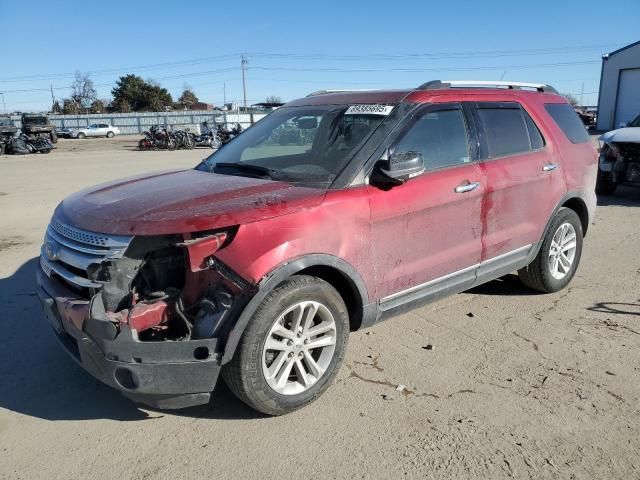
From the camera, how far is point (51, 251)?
3277mm

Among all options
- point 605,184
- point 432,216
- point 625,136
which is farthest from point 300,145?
point 605,184

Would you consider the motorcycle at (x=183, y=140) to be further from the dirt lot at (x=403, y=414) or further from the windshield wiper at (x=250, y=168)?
the windshield wiper at (x=250, y=168)

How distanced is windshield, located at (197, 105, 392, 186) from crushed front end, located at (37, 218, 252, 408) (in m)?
0.94

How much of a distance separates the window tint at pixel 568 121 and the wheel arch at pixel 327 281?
2.87 metres

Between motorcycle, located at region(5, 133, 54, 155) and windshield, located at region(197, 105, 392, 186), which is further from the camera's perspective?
motorcycle, located at region(5, 133, 54, 155)

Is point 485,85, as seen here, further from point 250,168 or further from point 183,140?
point 183,140

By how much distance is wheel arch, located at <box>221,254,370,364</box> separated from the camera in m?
2.79

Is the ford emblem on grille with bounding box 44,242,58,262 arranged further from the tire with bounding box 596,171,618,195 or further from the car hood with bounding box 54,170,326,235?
the tire with bounding box 596,171,618,195

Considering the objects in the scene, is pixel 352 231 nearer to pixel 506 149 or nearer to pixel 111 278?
pixel 111 278

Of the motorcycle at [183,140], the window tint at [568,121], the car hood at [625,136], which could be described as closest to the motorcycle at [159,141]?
the motorcycle at [183,140]

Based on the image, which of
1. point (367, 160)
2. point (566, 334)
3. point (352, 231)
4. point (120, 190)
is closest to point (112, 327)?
point (120, 190)

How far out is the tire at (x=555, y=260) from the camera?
484cm

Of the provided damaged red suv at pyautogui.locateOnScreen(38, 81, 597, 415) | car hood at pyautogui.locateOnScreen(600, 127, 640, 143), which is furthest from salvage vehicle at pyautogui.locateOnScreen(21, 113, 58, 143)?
damaged red suv at pyautogui.locateOnScreen(38, 81, 597, 415)

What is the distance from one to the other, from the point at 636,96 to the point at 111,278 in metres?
38.1
